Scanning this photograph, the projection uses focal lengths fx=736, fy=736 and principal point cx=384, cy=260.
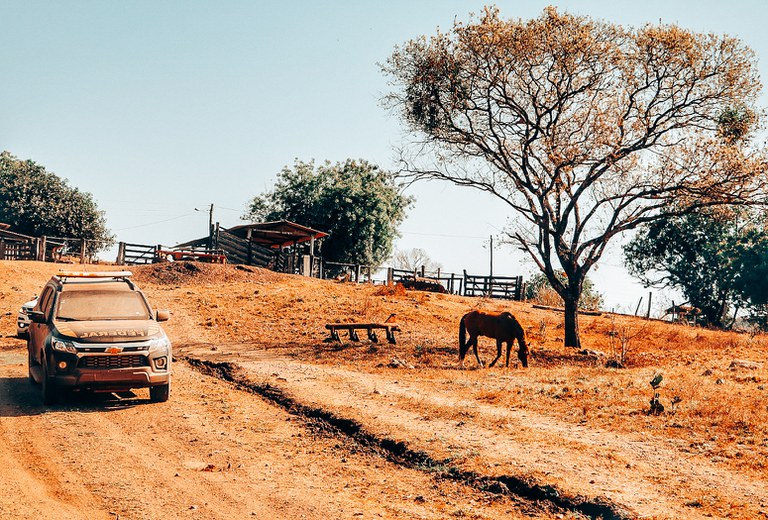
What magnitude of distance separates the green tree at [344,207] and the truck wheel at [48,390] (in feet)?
150

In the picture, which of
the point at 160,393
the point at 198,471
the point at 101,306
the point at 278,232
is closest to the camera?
the point at 198,471

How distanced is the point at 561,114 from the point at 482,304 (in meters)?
13.8

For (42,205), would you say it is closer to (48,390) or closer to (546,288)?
(546,288)

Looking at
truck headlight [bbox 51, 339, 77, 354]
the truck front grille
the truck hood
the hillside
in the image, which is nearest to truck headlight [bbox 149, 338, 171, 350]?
the truck hood

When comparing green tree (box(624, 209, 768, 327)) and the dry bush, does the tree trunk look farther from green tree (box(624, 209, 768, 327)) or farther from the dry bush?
green tree (box(624, 209, 768, 327))

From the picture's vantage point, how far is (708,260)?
5819 centimetres

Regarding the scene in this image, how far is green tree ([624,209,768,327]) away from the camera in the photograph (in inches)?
2015

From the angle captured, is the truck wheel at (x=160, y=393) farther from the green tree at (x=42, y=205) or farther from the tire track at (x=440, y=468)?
the green tree at (x=42, y=205)

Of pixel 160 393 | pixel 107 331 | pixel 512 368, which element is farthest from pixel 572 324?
pixel 107 331

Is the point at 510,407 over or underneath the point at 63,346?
underneath

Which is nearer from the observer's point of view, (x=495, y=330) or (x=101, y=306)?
(x=101, y=306)

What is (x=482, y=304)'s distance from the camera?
39.7 meters

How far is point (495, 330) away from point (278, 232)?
96.2 ft

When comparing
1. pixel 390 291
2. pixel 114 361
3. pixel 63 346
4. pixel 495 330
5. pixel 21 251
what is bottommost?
pixel 114 361
